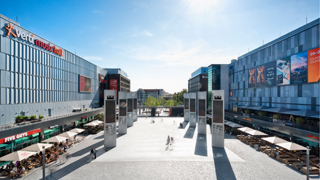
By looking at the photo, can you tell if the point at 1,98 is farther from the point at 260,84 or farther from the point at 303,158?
the point at 260,84

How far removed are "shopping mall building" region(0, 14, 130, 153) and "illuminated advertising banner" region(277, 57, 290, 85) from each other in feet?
141

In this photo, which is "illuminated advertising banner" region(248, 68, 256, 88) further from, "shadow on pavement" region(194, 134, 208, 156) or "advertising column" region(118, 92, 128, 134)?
"advertising column" region(118, 92, 128, 134)

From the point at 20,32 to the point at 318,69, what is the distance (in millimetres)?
46648

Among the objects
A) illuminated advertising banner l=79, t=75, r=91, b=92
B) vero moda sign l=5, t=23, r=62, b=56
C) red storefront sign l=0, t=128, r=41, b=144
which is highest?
vero moda sign l=5, t=23, r=62, b=56

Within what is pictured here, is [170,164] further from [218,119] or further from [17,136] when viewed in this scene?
[17,136]

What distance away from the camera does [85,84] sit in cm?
4984

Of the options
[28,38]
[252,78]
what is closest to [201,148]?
[252,78]

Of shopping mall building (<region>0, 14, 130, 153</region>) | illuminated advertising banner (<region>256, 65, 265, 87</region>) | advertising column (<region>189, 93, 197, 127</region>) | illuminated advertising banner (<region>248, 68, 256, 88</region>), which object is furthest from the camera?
illuminated advertising banner (<region>248, 68, 256, 88</region>)

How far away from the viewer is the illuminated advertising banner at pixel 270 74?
3428cm

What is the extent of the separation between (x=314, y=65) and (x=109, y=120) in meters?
33.1

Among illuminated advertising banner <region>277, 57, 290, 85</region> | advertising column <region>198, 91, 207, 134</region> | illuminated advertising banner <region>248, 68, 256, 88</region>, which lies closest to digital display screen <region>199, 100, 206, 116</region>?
advertising column <region>198, 91, 207, 134</region>

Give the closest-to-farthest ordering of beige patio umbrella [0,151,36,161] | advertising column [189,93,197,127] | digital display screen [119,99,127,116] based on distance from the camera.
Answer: beige patio umbrella [0,151,36,161] → digital display screen [119,99,127,116] → advertising column [189,93,197,127]

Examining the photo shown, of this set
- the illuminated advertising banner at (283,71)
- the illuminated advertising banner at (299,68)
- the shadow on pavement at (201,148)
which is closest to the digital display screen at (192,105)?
the shadow on pavement at (201,148)

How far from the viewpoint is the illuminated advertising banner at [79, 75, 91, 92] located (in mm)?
47000
